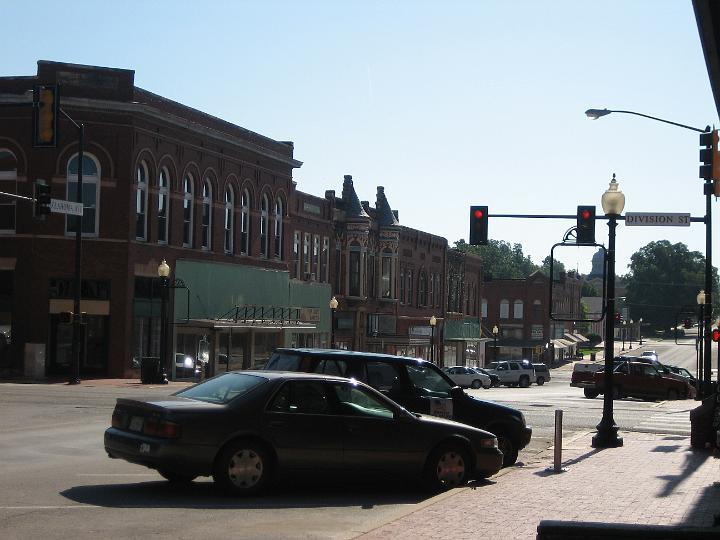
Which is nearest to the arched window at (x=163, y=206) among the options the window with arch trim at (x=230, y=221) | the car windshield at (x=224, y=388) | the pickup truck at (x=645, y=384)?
the window with arch trim at (x=230, y=221)

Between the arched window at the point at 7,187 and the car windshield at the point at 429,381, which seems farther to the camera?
the arched window at the point at 7,187

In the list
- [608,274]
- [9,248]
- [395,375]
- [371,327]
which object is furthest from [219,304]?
[395,375]

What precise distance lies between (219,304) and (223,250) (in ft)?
8.79

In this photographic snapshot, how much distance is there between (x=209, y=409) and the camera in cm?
1265

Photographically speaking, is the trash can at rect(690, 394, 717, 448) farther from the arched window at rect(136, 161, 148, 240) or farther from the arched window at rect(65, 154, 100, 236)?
the arched window at rect(136, 161, 148, 240)

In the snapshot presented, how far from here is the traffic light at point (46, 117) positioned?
76.1 feet

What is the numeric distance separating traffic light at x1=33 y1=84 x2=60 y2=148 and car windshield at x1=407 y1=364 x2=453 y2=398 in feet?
34.4

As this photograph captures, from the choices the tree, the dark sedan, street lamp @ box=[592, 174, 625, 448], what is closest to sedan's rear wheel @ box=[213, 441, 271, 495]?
the dark sedan

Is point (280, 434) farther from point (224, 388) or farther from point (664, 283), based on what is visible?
point (664, 283)

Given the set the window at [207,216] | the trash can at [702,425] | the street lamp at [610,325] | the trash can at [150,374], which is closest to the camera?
the trash can at [702,425]

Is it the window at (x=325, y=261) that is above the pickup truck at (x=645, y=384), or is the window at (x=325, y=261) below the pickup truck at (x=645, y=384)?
above

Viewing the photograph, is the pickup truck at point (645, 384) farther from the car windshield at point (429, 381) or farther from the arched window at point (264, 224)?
the car windshield at point (429, 381)

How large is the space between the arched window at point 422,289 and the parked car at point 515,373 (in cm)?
967

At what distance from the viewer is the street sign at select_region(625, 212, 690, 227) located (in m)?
Result: 23.9
